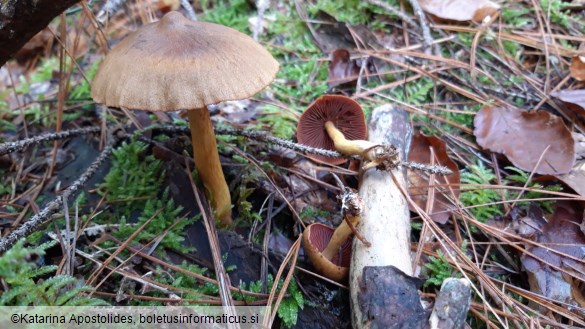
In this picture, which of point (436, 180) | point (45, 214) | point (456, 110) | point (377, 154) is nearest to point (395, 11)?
point (456, 110)

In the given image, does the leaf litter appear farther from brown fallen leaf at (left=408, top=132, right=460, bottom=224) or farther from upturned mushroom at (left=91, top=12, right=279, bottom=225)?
upturned mushroom at (left=91, top=12, right=279, bottom=225)

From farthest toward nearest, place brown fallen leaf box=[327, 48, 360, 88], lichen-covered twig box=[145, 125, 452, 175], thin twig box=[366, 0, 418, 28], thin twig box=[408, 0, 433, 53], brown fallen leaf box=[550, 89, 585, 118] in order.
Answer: thin twig box=[366, 0, 418, 28] → thin twig box=[408, 0, 433, 53] → brown fallen leaf box=[327, 48, 360, 88] → brown fallen leaf box=[550, 89, 585, 118] → lichen-covered twig box=[145, 125, 452, 175]

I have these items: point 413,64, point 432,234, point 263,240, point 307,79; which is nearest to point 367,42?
point 413,64

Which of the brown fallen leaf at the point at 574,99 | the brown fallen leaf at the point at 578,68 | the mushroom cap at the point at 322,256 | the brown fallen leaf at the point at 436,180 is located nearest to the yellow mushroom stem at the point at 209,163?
the mushroom cap at the point at 322,256

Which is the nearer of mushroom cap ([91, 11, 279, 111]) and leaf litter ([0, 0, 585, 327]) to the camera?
mushroom cap ([91, 11, 279, 111])

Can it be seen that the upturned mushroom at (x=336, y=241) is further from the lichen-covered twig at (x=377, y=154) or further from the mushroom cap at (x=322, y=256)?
the lichen-covered twig at (x=377, y=154)

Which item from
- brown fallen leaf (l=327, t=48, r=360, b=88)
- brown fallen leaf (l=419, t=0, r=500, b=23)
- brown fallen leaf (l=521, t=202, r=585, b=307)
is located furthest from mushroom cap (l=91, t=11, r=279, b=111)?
brown fallen leaf (l=419, t=0, r=500, b=23)

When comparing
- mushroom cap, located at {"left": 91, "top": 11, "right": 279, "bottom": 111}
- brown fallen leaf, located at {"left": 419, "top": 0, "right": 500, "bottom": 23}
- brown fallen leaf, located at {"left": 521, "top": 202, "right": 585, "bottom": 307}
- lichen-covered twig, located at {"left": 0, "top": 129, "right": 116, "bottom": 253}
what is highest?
mushroom cap, located at {"left": 91, "top": 11, "right": 279, "bottom": 111}

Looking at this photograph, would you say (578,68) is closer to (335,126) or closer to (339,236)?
(335,126)
